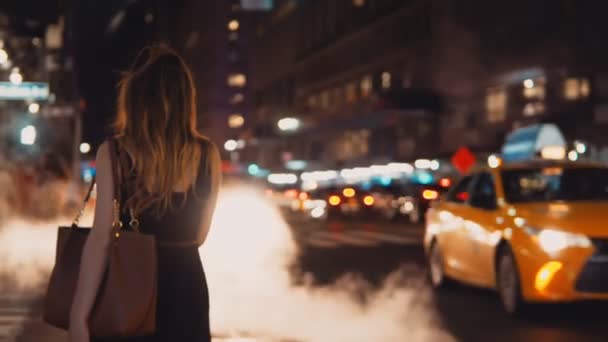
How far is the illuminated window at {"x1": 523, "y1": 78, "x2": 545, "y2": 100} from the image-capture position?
44.2 m

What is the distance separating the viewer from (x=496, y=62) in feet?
158

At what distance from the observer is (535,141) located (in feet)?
105

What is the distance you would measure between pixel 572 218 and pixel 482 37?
4017 cm

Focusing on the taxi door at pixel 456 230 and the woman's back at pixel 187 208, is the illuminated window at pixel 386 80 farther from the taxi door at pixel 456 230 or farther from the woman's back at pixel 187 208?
the woman's back at pixel 187 208

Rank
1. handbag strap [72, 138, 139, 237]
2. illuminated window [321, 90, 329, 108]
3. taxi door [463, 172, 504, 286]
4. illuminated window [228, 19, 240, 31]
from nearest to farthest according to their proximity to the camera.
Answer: handbag strap [72, 138, 139, 237], taxi door [463, 172, 504, 286], illuminated window [321, 90, 329, 108], illuminated window [228, 19, 240, 31]

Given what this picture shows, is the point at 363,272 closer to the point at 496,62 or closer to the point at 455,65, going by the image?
the point at 496,62

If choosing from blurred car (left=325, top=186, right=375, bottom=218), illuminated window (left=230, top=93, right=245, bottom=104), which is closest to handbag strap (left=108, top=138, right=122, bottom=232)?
blurred car (left=325, top=186, right=375, bottom=218)

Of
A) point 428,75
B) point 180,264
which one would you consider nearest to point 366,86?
point 428,75

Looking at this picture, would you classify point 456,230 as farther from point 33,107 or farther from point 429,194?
point 33,107

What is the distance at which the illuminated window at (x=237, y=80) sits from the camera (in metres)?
135

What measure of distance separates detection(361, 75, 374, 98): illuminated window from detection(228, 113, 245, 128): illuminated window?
217 feet

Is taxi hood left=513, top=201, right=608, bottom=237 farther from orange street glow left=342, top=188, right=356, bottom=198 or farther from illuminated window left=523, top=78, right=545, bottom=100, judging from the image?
illuminated window left=523, top=78, right=545, bottom=100

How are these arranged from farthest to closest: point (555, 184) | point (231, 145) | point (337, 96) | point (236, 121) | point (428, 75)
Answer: point (236, 121), point (231, 145), point (337, 96), point (428, 75), point (555, 184)

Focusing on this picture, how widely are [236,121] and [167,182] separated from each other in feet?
437
